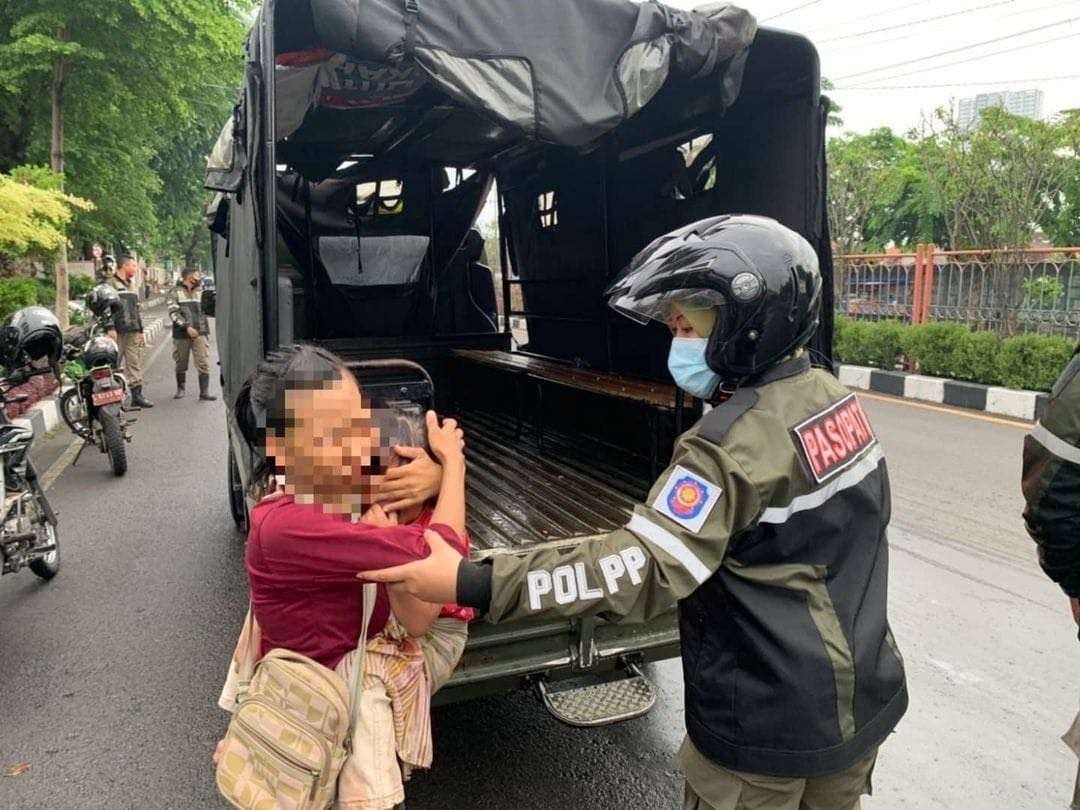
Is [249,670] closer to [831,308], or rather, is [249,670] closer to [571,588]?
[571,588]

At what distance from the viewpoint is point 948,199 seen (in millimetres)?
12406

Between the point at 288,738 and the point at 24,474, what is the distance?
3.89m

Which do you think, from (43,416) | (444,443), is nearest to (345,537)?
(444,443)

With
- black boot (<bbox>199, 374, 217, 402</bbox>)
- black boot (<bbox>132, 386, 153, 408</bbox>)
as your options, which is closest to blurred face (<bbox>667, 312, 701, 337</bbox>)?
black boot (<bbox>132, 386, 153, 408</bbox>)

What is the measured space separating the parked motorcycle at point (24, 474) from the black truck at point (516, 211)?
42.2 inches

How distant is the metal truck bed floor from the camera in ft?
11.2

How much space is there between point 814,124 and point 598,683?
2293 mm

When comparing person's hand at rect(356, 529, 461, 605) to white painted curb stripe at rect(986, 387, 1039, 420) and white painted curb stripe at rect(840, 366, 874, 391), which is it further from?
white painted curb stripe at rect(840, 366, 874, 391)

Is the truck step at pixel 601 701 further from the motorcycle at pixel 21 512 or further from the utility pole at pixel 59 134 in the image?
the utility pole at pixel 59 134

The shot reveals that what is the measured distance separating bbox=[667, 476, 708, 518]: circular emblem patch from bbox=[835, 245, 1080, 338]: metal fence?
10488mm

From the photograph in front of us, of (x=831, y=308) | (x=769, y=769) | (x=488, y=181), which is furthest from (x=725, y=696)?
(x=488, y=181)

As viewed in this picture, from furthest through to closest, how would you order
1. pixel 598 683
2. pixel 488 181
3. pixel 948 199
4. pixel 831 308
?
pixel 948 199, pixel 488 181, pixel 831 308, pixel 598 683

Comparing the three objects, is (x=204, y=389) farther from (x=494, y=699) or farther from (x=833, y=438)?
(x=833, y=438)

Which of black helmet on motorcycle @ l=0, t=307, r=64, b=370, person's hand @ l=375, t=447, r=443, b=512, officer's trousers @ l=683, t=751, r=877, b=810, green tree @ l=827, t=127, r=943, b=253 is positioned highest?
green tree @ l=827, t=127, r=943, b=253
